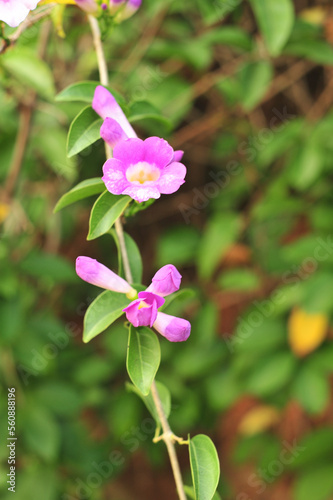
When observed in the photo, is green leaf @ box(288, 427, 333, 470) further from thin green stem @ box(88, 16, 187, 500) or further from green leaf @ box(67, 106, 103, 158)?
green leaf @ box(67, 106, 103, 158)

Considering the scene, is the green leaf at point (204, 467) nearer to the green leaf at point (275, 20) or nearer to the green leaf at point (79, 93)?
the green leaf at point (79, 93)

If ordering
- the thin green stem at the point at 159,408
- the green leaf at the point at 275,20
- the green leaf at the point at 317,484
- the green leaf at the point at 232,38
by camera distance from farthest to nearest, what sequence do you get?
1. the green leaf at the point at 317,484
2. the green leaf at the point at 232,38
3. the green leaf at the point at 275,20
4. the thin green stem at the point at 159,408

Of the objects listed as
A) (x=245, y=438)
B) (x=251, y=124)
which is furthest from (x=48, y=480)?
(x=251, y=124)

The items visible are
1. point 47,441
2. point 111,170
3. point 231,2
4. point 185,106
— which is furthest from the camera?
point 185,106

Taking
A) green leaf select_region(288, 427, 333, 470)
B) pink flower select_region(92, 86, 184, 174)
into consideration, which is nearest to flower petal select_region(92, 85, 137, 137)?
pink flower select_region(92, 86, 184, 174)

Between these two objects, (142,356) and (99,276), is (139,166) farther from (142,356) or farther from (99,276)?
(142,356)

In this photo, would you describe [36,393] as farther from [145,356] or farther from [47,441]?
[145,356]

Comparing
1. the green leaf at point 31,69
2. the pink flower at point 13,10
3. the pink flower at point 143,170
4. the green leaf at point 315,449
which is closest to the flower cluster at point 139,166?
the pink flower at point 143,170

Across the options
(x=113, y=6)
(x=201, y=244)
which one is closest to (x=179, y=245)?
(x=201, y=244)
